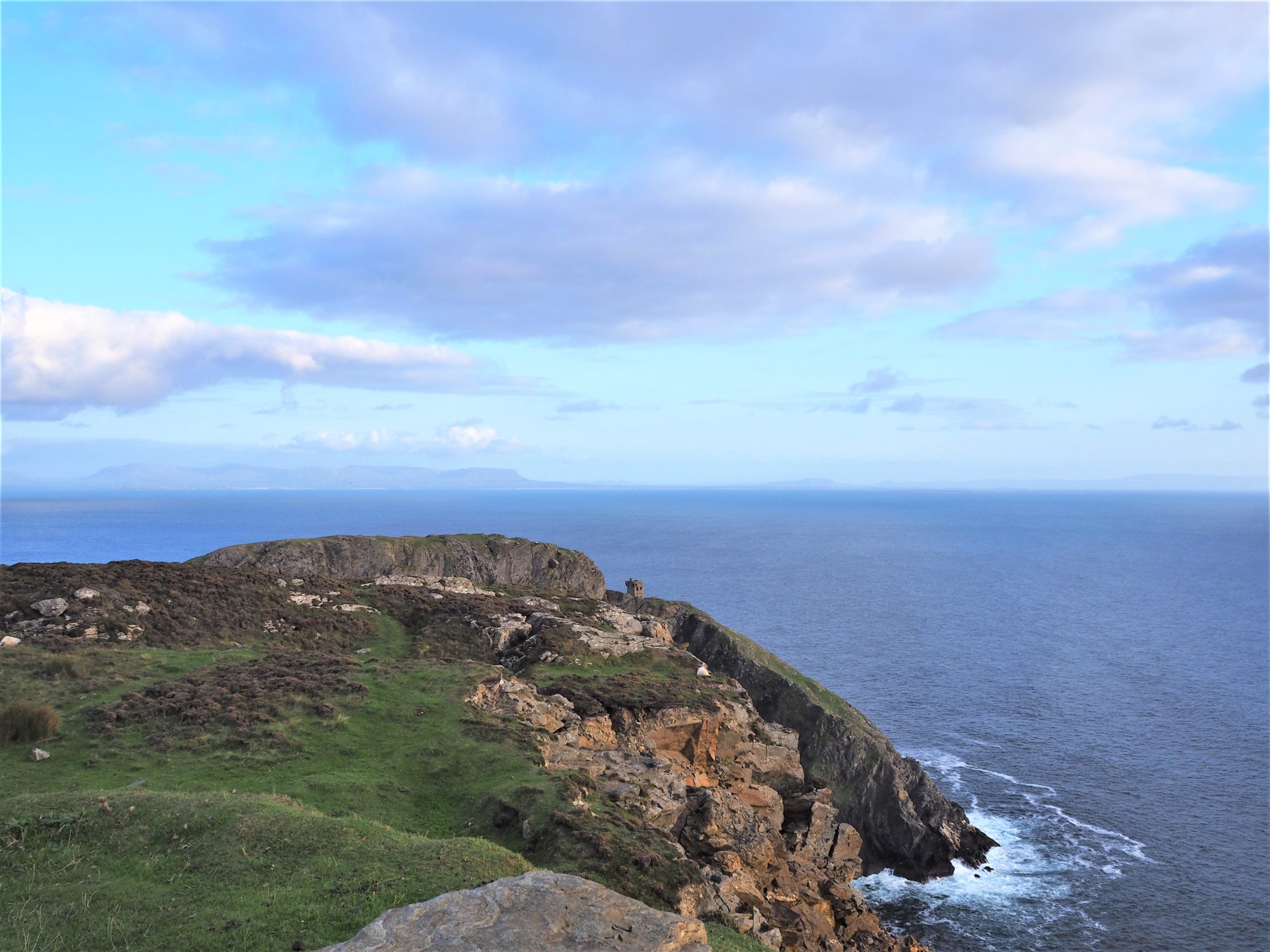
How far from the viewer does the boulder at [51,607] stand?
158 ft

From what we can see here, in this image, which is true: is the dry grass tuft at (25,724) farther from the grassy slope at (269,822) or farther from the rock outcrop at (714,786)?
the rock outcrop at (714,786)

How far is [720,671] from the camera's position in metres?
73.4

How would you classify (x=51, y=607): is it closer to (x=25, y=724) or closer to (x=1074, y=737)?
(x=25, y=724)

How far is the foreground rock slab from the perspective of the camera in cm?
1533

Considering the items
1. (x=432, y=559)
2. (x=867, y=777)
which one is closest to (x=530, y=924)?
(x=867, y=777)

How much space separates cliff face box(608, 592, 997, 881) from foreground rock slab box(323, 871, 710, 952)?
3638 centimetres

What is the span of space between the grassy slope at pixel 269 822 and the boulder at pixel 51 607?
6.68 m

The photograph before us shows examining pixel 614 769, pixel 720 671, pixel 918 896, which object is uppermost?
pixel 614 769

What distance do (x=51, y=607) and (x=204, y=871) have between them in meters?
36.9

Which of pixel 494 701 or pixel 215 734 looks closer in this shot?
pixel 215 734

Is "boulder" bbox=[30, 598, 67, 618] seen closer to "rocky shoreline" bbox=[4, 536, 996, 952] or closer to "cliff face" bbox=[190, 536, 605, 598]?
"rocky shoreline" bbox=[4, 536, 996, 952]

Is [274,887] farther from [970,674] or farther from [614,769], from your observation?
[970,674]

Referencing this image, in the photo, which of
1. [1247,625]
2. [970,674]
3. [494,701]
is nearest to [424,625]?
[494,701]

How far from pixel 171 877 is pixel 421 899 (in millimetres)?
7613
